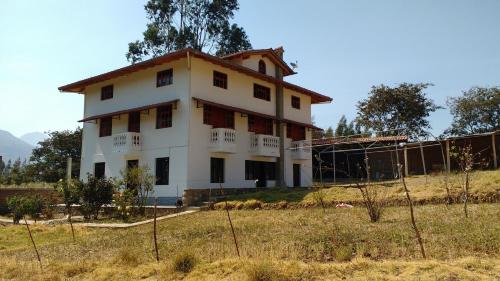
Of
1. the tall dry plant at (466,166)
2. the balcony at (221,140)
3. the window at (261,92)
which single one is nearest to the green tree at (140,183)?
the balcony at (221,140)

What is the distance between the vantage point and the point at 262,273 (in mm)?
6074

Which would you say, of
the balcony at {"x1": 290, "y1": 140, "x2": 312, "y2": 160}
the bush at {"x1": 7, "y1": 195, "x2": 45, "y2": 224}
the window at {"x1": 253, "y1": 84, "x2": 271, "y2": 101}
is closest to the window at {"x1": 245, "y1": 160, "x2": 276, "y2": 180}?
the balcony at {"x1": 290, "y1": 140, "x2": 312, "y2": 160}

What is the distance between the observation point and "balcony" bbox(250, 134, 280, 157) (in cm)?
2369

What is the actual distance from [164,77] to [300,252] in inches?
653

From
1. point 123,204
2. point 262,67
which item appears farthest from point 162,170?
point 262,67

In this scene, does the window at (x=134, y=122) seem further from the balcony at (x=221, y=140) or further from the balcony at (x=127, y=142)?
the balcony at (x=221, y=140)

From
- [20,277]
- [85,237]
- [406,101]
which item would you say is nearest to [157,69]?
[85,237]

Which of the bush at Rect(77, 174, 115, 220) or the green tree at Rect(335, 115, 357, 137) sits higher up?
the green tree at Rect(335, 115, 357, 137)

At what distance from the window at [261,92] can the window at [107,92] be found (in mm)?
8230

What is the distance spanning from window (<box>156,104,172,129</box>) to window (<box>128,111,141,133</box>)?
1.54m

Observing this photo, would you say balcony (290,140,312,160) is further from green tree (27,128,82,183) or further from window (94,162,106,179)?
green tree (27,128,82,183)

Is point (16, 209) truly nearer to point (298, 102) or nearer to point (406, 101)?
point (298, 102)

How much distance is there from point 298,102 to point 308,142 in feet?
9.41

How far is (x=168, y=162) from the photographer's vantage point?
70.0ft
